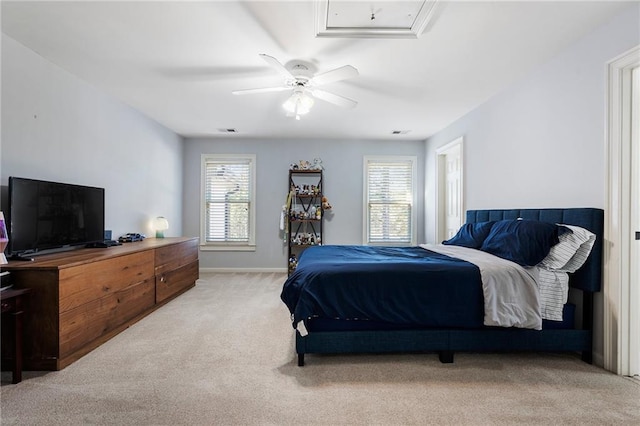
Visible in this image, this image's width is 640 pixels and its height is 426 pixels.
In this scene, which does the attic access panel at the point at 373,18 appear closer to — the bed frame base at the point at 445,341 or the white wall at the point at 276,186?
the bed frame base at the point at 445,341

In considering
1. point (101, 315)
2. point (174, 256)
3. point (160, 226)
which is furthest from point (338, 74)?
point (160, 226)

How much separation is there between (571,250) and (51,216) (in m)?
4.19

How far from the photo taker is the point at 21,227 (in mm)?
2326

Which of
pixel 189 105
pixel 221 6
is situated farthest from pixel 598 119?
pixel 189 105

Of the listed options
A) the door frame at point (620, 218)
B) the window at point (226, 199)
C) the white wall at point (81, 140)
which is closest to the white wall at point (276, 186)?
the window at point (226, 199)

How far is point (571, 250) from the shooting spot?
218 centimetres

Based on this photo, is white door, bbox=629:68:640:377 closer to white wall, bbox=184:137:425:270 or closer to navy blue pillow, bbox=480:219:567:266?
navy blue pillow, bbox=480:219:567:266

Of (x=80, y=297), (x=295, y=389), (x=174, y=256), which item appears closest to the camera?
(x=295, y=389)

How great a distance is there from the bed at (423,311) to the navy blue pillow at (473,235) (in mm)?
761

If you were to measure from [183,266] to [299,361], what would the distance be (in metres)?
2.64

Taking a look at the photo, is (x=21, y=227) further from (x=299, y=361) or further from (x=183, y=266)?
(x=299, y=361)

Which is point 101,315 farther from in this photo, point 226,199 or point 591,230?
point 591,230

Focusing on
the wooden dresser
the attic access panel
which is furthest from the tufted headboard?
the wooden dresser

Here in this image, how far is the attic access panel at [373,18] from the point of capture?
75.9 inches
